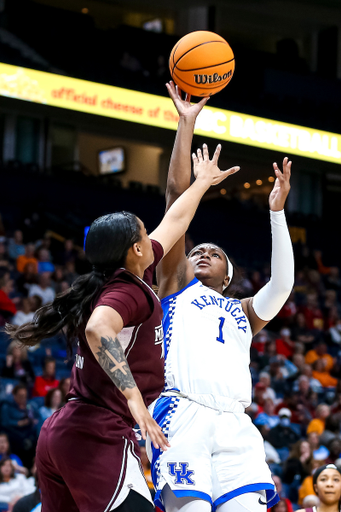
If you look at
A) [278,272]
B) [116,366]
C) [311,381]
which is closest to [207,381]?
[278,272]

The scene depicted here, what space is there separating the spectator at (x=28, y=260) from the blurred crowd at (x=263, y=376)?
0.02m

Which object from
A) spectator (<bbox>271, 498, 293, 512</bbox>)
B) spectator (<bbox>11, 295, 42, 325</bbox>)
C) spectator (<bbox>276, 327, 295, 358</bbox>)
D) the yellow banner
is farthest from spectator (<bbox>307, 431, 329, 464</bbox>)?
the yellow banner

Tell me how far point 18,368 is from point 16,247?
3.15 m

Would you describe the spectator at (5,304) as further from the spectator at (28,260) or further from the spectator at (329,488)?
the spectator at (329,488)

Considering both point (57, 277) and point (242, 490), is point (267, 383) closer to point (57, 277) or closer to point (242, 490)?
point (57, 277)

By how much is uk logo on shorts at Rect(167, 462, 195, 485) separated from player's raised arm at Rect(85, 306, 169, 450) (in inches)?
30.0

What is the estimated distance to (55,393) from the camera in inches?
309

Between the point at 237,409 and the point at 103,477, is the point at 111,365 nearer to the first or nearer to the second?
the point at 103,477

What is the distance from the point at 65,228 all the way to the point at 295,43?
1029 cm

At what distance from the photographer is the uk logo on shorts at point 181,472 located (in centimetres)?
299

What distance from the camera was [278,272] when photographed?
349 centimetres

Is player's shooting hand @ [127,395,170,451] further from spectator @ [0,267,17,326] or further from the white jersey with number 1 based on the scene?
spectator @ [0,267,17,326]

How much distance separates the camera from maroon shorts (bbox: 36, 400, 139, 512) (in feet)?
8.05

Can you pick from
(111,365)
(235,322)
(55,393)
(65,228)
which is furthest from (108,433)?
(65,228)
